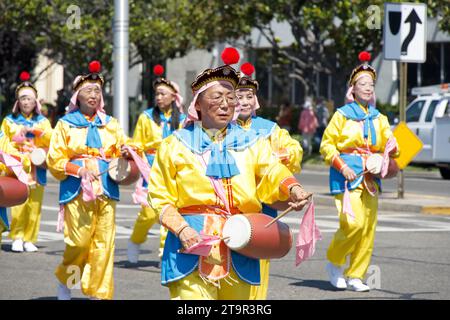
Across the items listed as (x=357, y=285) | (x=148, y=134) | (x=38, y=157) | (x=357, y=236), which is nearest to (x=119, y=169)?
(x=357, y=236)

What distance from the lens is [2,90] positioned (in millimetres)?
46438

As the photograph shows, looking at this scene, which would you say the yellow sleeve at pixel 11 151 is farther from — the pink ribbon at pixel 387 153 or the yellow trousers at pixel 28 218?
the pink ribbon at pixel 387 153

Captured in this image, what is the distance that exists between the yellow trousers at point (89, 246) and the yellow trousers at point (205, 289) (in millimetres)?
3385

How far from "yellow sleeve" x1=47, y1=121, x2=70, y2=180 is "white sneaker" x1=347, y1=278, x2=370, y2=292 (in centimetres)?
285

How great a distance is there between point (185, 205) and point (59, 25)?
2974 cm

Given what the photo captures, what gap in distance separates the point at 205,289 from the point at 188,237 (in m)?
0.37

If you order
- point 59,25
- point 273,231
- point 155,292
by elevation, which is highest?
point 59,25

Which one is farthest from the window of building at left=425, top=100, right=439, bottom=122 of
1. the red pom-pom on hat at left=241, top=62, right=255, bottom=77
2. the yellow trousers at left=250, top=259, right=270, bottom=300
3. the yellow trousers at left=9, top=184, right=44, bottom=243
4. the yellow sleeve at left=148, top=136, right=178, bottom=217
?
the yellow sleeve at left=148, top=136, right=178, bottom=217

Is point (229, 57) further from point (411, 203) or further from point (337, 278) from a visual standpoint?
point (411, 203)

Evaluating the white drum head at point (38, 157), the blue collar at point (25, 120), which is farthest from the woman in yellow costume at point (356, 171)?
the blue collar at point (25, 120)

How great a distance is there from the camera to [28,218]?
1477 cm

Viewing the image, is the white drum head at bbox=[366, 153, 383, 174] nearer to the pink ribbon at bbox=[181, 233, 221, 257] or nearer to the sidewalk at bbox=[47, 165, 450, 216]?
the pink ribbon at bbox=[181, 233, 221, 257]
